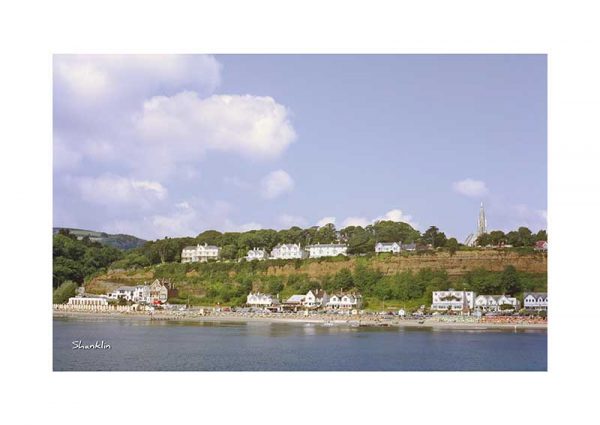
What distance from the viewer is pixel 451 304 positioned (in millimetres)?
16797

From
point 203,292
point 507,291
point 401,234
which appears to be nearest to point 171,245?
point 203,292

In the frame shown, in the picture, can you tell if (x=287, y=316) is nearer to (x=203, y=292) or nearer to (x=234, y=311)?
(x=234, y=311)

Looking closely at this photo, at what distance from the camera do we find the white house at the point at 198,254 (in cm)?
1945

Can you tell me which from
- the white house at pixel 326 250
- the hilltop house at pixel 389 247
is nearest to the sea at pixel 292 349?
the hilltop house at pixel 389 247

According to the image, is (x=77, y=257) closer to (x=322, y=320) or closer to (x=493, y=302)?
(x=322, y=320)

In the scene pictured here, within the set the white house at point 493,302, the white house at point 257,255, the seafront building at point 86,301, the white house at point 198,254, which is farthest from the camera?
the white house at point 257,255

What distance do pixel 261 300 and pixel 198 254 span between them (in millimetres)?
2439

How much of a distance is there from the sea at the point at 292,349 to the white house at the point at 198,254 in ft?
15.0

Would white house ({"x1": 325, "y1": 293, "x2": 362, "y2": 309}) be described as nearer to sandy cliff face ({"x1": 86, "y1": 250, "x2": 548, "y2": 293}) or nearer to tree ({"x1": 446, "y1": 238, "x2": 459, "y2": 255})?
sandy cliff face ({"x1": 86, "y1": 250, "x2": 548, "y2": 293})

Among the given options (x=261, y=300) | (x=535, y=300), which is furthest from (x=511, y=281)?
(x=261, y=300)

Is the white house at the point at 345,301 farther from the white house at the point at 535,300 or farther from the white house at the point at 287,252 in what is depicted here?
the white house at the point at 535,300

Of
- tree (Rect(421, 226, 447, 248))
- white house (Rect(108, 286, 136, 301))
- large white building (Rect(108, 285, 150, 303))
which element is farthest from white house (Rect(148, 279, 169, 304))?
tree (Rect(421, 226, 447, 248))

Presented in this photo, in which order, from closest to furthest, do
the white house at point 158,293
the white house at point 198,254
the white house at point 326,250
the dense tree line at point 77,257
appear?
the dense tree line at point 77,257 < the white house at point 158,293 < the white house at point 198,254 < the white house at point 326,250

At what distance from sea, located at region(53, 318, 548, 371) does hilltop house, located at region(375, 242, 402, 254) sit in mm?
3927
